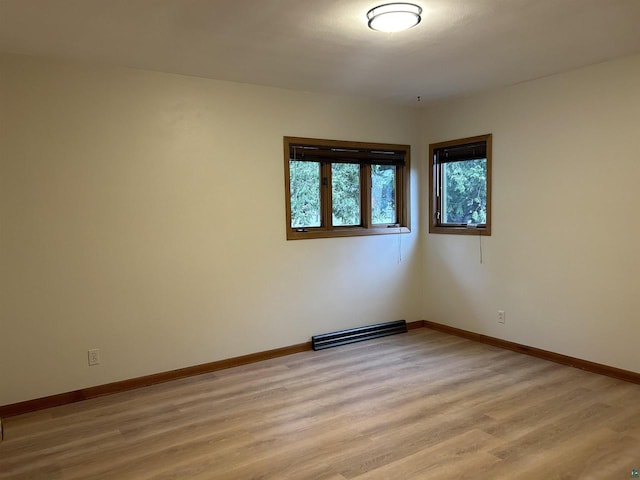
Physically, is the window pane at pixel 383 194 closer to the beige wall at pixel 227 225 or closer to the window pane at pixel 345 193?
the window pane at pixel 345 193

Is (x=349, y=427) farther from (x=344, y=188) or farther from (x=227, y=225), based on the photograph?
(x=344, y=188)

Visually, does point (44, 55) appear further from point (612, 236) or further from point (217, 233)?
point (612, 236)

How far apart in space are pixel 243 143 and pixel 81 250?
5.04ft

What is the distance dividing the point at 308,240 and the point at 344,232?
16.5 inches

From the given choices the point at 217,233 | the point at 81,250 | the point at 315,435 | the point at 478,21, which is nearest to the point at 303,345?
the point at 217,233

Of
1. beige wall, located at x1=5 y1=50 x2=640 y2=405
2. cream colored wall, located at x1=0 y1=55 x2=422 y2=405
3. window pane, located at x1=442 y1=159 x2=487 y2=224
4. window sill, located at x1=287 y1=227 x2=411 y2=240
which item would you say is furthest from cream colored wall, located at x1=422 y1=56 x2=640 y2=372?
cream colored wall, located at x1=0 y1=55 x2=422 y2=405

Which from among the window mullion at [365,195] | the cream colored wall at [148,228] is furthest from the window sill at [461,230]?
the cream colored wall at [148,228]

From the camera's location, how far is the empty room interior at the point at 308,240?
264cm

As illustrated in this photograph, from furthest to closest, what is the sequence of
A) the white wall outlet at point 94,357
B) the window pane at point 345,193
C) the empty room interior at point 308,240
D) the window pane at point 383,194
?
the window pane at point 383,194
the window pane at point 345,193
the white wall outlet at point 94,357
the empty room interior at point 308,240

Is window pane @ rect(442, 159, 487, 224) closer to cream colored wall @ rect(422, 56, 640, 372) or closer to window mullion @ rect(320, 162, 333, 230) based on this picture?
cream colored wall @ rect(422, 56, 640, 372)

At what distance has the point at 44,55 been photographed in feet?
10.4

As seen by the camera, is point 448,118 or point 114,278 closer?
point 114,278

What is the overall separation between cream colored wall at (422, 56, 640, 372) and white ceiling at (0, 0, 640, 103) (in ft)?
1.05

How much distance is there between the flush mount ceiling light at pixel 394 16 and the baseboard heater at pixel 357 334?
9.38 ft
